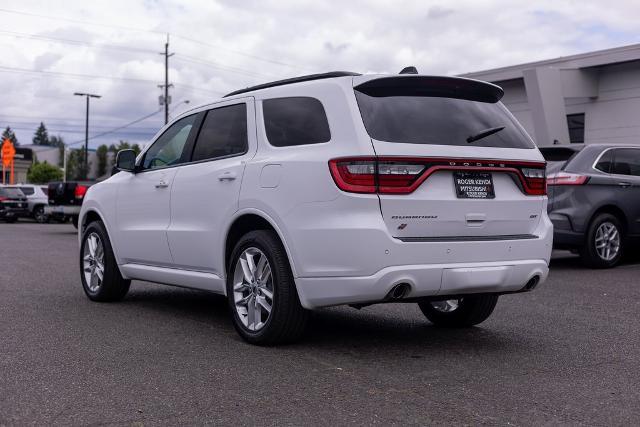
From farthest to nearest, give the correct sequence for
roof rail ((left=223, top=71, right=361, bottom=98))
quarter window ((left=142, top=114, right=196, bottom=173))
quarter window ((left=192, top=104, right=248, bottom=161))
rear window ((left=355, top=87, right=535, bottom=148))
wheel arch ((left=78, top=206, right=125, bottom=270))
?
wheel arch ((left=78, top=206, right=125, bottom=270)) < quarter window ((left=142, top=114, right=196, bottom=173)) < quarter window ((left=192, top=104, right=248, bottom=161)) < roof rail ((left=223, top=71, right=361, bottom=98)) < rear window ((left=355, top=87, right=535, bottom=148))

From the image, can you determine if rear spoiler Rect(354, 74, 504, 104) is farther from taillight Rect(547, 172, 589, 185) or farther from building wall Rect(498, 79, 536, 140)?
building wall Rect(498, 79, 536, 140)

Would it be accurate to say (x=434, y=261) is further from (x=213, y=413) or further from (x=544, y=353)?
(x=213, y=413)

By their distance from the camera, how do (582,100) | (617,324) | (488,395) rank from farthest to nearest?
(582,100)
(617,324)
(488,395)

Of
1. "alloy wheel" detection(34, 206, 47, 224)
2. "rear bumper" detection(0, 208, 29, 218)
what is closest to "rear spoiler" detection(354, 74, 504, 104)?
"rear bumper" detection(0, 208, 29, 218)

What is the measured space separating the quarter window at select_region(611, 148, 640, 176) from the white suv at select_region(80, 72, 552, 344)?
594cm

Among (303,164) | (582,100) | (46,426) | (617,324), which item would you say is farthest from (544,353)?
(582,100)

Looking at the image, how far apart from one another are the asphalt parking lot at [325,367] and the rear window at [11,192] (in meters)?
26.7

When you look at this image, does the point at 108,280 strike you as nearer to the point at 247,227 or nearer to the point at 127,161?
the point at 127,161

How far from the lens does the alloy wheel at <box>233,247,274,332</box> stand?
18.9ft

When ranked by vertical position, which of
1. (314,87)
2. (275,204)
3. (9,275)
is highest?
(314,87)

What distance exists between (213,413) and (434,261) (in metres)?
1.78

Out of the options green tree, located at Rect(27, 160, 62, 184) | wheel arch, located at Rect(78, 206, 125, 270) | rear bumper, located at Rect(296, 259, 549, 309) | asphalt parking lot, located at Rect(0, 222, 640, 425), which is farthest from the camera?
green tree, located at Rect(27, 160, 62, 184)

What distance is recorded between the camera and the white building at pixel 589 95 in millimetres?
21406

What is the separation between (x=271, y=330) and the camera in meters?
5.62
